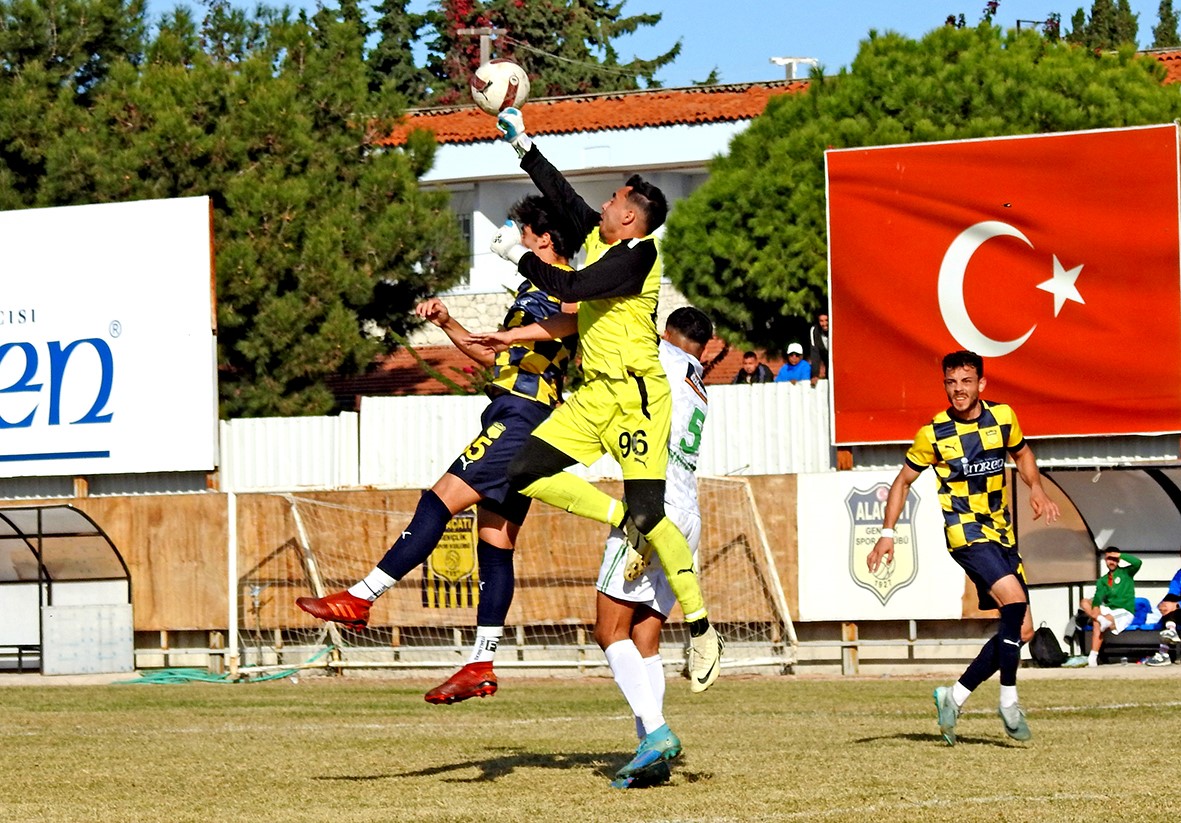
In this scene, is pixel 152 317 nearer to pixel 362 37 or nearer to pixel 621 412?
pixel 362 37

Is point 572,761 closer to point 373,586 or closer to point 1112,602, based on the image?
point 373,586

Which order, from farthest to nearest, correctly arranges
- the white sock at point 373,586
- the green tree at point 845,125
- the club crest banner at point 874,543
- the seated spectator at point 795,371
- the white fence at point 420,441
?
the green tree at point 845,125 → the seated spectator at point 795,371 → the white fence at point 420,441 → the club crest banner at point 874,543 → the white sock at point 373,586

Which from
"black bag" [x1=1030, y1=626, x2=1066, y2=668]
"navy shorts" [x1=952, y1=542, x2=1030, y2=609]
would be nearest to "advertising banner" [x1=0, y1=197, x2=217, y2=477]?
"black bag" [x1=1030, y1=626, x2=1066, y2=668]

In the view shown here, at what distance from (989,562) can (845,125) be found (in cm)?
1988

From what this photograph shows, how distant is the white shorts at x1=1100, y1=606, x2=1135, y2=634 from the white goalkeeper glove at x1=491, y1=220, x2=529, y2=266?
13.1 meters

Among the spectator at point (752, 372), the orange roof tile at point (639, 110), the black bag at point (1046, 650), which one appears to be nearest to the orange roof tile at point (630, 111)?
the orange roof tile at point (639, 110)

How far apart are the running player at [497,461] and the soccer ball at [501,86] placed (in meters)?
0.59

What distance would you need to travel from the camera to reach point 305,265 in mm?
29875

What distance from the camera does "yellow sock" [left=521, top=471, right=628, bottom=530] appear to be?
8211 mm

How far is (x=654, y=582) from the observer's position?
8.70 m

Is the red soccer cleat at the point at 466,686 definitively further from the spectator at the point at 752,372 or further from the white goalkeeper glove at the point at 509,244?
the spectator at the point at 752,372

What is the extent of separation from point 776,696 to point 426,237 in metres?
17.4

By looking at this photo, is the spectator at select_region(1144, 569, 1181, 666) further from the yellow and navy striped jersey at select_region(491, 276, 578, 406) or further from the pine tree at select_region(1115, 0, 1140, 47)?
the pine tree at select_region(1115, 0, 1140, 47)

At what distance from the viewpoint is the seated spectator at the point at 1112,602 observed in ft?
66.2
